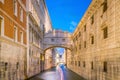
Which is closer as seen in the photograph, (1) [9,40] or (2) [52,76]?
(1) [9,40]

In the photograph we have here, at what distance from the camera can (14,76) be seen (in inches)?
691

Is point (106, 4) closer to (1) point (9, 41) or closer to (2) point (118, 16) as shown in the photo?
(2) point (118, 16)

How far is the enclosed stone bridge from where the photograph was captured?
45.4m

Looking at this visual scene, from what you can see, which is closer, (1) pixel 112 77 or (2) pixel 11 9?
(1) pixel 112 77

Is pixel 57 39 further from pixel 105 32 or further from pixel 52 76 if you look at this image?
pixel 105 32

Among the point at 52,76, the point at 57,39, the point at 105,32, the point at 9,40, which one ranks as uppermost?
the point at 57,39

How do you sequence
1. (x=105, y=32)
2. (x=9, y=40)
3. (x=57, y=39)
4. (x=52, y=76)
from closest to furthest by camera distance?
(x=105, y=32) < (x=9, y=40) < (x=52, y=76) < (x=57, y=39)

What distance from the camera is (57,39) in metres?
45.7

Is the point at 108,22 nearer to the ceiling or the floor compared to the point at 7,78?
nearer to the ceiling

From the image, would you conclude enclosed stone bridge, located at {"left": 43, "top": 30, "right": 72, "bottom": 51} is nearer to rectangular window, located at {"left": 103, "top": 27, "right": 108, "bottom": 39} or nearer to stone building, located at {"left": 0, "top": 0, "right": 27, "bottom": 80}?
stone building, located at {"left": 0, "top": 0, "right": 27, "bottom": 80}

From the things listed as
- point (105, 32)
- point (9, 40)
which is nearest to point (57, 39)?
point (9, 40)

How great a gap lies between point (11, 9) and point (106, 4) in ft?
28.1

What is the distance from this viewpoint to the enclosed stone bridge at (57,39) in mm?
45375

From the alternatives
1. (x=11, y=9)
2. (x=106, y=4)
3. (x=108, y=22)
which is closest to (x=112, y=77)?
(x=108, y=22)
